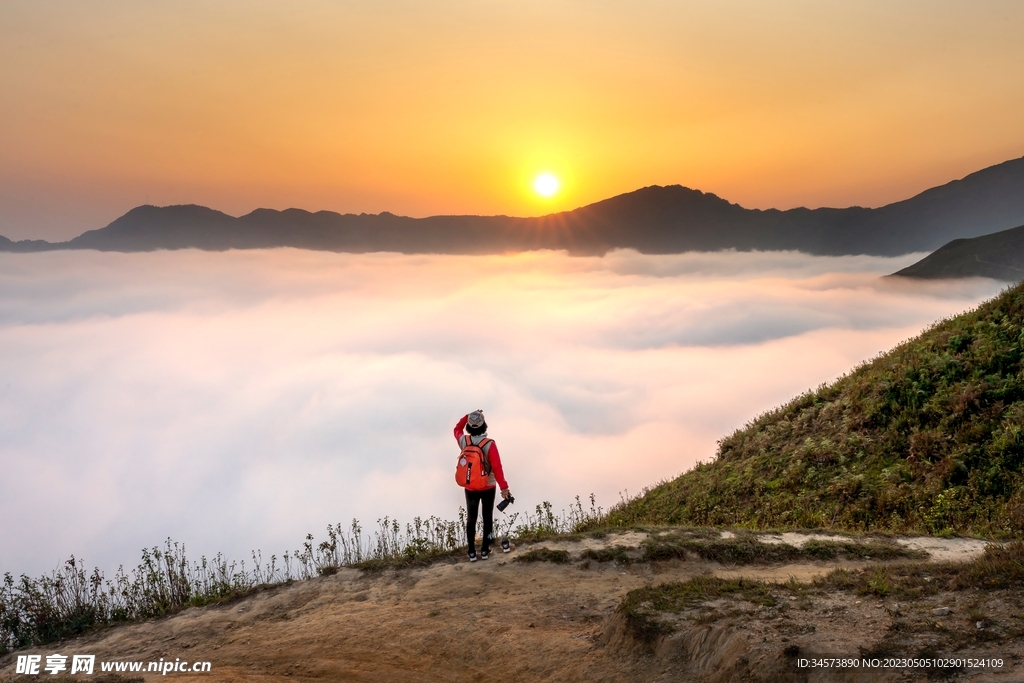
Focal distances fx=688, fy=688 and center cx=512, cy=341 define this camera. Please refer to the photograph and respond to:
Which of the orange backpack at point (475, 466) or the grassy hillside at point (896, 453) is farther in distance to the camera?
the grassy hillside at point (896, 453)

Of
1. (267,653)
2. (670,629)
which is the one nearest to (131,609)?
(267,653)

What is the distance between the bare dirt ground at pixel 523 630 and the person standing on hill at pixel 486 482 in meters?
0.45

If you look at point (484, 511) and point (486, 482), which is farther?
point (484, 511)

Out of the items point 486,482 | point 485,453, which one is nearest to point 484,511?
point 486,482

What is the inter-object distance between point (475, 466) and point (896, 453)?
14552mm

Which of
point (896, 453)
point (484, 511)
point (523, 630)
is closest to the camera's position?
point (523, 630)

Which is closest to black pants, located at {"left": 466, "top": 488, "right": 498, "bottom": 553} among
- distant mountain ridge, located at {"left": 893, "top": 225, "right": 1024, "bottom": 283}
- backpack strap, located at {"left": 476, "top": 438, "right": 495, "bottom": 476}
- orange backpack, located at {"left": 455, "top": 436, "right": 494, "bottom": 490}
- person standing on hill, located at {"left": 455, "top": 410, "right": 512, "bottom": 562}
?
person standing on hill, located at {"left": 455, "top": 410, "right": 512, "bottom": 562}

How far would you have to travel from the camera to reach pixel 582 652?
8.57 meters

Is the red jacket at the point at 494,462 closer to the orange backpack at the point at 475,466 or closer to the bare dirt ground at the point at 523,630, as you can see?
the orange backpack at the point at 475,466

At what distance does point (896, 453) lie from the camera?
20.4 m

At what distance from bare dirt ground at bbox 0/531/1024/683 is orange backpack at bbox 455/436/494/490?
4.83 feet

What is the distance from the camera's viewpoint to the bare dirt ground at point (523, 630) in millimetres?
7000

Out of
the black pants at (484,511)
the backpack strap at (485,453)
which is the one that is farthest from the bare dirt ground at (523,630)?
the backpack strap at (485,453)

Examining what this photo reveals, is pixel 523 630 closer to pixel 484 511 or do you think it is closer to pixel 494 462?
pixel 494 462
